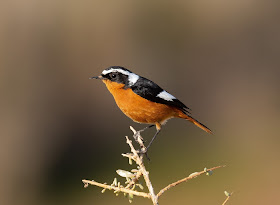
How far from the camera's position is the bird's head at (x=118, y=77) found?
3645mm

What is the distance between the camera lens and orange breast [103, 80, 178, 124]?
3.85 metres

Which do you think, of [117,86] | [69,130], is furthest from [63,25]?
[117,86]

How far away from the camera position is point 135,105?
151 inches

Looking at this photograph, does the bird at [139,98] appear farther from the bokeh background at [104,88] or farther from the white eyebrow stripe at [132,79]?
the bokeh background at [104,88]

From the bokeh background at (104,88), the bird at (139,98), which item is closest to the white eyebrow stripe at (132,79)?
the bird at (139,98)

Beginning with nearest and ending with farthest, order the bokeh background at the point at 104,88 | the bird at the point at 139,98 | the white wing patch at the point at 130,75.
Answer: the white wing patch at the point at 130,75
the bird at the point at 139,98
the bokeh background at the point at 104,88

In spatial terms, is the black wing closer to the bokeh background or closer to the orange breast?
the orange breast

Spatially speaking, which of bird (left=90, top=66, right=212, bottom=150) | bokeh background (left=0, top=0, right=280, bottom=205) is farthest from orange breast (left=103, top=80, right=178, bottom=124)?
bokeh background (left=0, top=0, right=280, bottom=205)

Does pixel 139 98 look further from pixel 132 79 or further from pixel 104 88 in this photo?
pixel 104 88

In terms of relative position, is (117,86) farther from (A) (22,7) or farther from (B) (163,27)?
(B) (163,27)

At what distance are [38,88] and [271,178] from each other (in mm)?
6190

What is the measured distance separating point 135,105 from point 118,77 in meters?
0.26

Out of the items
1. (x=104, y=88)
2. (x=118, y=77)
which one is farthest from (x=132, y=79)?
(x=104, y=88)

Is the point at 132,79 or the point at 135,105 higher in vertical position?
the point at 132,79
